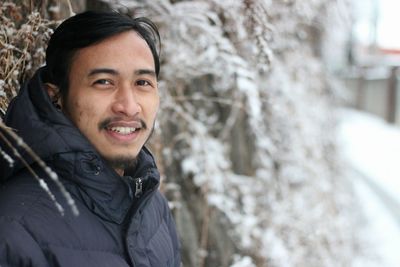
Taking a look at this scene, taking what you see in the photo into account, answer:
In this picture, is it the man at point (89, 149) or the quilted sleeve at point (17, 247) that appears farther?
the man at point (89, 149)

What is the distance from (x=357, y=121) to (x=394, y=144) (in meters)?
4.45

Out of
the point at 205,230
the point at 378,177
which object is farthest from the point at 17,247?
the point at 378,177

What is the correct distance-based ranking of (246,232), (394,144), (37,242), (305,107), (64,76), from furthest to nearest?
1. (394,144)
2. (305,107)
3. (246,232)
4. (64,76)
5. (37,242)

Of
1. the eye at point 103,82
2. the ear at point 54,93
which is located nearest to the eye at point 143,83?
the eye at point 103,82

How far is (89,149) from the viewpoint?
1496 millimetres

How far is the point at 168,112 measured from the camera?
12.0ft

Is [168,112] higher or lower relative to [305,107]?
higher

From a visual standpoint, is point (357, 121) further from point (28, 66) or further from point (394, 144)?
point (28, 66)

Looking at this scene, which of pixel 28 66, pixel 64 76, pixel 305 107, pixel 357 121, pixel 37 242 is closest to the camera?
pixel 37 242

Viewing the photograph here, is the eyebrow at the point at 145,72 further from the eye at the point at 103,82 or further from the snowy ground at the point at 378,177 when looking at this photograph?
the snowy ground at the point at 378,177

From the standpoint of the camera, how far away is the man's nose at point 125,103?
158cm

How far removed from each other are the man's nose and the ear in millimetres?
197

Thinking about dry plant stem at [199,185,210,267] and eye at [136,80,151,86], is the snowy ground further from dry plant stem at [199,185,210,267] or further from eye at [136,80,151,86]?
eye at [136,80,151,86]

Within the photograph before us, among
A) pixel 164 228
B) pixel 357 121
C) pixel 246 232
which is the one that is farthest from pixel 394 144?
pixel 164 228
